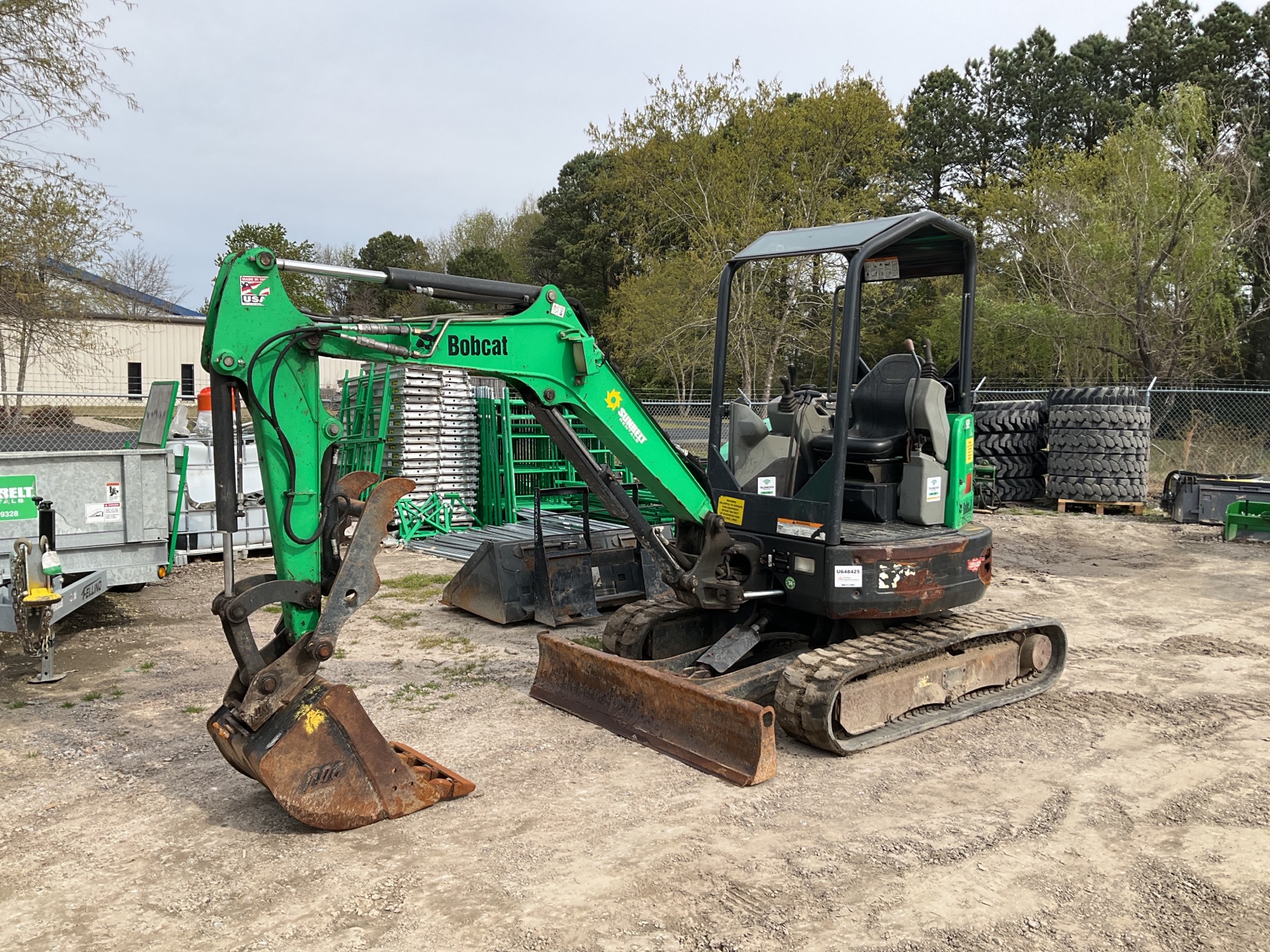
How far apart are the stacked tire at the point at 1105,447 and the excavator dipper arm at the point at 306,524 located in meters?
12.6

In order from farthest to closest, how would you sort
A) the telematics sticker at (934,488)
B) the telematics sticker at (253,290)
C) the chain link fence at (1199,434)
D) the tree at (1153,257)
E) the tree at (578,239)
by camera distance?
the tree at (578,239) → the tree at (1153,257) → the chain link fence at (1199,434) → the telematics sticker at (934,488) → the telematics sticker at (253,290)

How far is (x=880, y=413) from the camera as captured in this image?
20.6 ft

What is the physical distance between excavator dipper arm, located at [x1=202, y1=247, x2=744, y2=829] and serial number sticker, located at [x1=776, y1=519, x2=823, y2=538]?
6.43 feet

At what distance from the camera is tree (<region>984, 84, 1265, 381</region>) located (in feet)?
73.6

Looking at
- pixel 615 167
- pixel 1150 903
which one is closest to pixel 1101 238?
pixel 615 167

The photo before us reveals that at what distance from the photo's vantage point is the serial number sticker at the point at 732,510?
610cm

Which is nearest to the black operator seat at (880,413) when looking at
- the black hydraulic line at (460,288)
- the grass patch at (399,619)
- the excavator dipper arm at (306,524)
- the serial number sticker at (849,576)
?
the serial number sticker at (849,576)

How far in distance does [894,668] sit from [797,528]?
980mm

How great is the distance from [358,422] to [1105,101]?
32.2 meters

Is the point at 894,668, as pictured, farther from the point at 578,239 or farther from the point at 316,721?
the point at 578,239

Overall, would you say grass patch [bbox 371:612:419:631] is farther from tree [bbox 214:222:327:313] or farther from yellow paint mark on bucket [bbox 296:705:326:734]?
tree [bbox 214:222:327:313]

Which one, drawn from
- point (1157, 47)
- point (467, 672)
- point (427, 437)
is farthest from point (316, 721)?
point (1157, 47)

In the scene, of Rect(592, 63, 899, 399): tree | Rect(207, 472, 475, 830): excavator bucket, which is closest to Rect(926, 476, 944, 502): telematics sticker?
Rect(207, 472, 475, 830): excavator bucket

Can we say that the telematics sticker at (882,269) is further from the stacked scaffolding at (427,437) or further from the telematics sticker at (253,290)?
the stacked scaffolding at (427,437)
